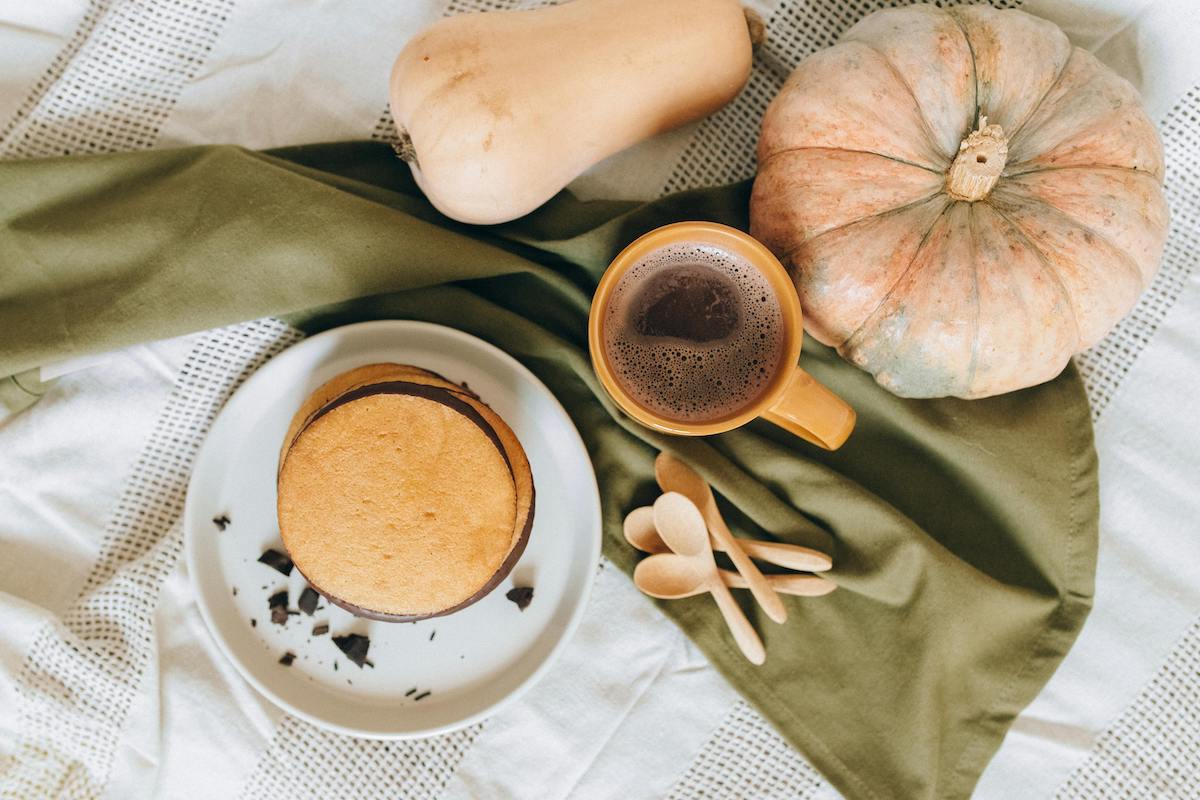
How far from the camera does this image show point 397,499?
1006 mm

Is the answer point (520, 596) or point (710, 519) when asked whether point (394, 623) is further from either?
point (710, 519)

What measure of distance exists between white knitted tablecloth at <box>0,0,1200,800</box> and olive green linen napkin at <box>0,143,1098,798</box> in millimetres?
64

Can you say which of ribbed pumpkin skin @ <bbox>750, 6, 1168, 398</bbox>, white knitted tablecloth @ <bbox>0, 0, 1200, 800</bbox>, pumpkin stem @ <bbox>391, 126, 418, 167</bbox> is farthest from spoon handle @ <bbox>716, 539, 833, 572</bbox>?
pumpkin stem @ <bbox>391, 126, 418, 167</bbox>

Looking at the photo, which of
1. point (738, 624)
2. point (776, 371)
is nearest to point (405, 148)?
point (776, 371)

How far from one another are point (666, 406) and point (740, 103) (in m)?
0.43

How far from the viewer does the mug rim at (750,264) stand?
980 millimetres

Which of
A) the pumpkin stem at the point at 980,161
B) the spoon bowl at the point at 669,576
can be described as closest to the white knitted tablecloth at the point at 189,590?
the spoon bowl at the point at 669,576

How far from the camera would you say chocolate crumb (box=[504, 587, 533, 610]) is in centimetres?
113

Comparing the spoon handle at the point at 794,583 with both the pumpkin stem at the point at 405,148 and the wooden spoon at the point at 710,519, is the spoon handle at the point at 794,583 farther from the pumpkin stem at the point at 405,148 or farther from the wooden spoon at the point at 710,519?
the pumpkin stem at the point at 405,148

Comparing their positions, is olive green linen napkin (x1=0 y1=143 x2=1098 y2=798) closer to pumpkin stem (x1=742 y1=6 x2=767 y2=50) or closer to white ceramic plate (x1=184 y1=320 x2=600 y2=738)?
white ceramic plate (x1=184 y1=320 x2=600 y2=738)

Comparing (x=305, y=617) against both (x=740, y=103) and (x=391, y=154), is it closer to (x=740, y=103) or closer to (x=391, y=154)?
(x=391, y=154)

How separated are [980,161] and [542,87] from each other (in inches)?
18.6

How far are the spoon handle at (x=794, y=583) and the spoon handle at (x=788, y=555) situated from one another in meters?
0.01

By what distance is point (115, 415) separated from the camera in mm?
1154
